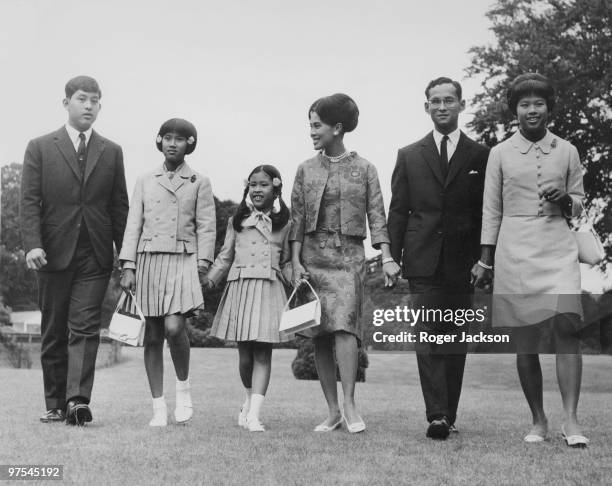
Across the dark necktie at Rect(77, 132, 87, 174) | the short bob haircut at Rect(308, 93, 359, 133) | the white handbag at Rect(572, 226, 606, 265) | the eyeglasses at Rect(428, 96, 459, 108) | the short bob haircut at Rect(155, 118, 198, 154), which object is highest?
the eyeglasses at Rect(428, 96, 459, 108)

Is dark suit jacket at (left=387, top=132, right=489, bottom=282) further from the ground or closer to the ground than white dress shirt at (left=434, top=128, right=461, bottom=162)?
closer to the ground

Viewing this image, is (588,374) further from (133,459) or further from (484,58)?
(133,459)

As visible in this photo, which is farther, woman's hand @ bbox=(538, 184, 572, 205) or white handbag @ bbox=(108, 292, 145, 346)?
white handbag @ bbox=(108, 292, 145, 346)

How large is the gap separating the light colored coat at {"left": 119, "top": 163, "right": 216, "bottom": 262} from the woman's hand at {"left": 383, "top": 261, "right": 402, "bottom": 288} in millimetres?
Answer: 1354

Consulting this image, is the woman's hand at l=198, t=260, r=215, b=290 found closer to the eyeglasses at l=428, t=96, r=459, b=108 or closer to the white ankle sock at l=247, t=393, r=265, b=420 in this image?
the white ankle sock at l=247, t=393, r=265, b=420

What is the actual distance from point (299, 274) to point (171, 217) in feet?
3.58

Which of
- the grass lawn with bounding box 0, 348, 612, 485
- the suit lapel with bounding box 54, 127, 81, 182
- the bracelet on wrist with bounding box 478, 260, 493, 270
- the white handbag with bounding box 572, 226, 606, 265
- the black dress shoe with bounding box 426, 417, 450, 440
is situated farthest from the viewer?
the suit lapel with bounding box 54, 127, 81, 182

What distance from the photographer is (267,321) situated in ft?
20.7

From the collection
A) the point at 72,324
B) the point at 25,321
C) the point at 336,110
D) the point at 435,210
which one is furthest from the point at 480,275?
the point at 25,321

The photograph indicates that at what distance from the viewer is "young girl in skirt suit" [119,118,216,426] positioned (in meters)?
6.27

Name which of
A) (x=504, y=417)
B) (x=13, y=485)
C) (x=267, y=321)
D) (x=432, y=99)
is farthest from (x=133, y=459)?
(x=504, y=417)

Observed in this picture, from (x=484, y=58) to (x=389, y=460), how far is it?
1629 centimetres

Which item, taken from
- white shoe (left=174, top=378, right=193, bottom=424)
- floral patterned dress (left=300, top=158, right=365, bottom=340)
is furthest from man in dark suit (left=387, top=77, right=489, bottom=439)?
white shoe (left=174, top=378, right=193, bottom=424)

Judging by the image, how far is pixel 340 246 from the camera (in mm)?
6289
